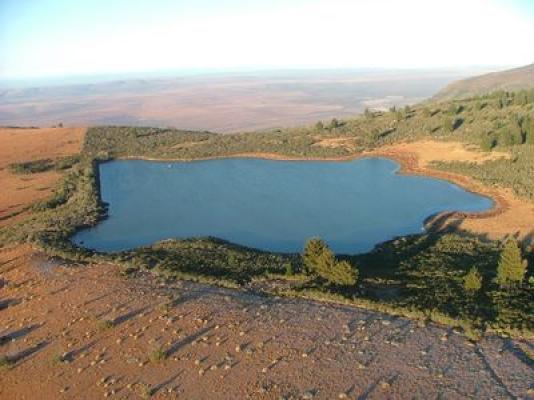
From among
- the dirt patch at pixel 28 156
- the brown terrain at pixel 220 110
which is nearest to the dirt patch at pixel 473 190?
the dirt patch at pixel 28 156

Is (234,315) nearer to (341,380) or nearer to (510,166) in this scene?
(341,380)

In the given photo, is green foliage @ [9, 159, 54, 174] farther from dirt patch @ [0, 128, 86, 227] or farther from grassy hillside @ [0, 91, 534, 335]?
dirt patch @ [0, 128, 86, 227]

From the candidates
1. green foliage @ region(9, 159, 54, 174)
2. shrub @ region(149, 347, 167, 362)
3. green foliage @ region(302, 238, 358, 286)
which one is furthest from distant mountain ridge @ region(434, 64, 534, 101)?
shrub @ region(149, 347, 167, 362)

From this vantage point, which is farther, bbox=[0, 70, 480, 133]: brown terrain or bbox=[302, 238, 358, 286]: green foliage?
bbox=[0, 70, 480, 133]: brown terrain

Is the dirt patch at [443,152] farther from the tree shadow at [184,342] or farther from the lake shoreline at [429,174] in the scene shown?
the tree shadow at [184,342]

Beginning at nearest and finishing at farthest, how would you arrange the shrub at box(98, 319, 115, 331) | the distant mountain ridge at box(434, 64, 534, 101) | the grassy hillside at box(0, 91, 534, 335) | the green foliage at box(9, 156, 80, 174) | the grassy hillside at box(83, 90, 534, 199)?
the shrub at box(98, 319, 115, 331)
the grassy hillside at box(0, 91, 534, 335)
the grassy hillside at box(83, 90, 534, 199)
the green foliage at box(9, 156, 80, 174)
the distant mountain ridge at box(434, 64, 534, 101)

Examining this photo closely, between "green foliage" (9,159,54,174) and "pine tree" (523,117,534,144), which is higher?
"pine tree" (523,117,534,144)

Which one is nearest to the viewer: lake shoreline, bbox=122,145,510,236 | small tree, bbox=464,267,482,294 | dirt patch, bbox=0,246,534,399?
dirt patch, bbox=0,246,534,399
